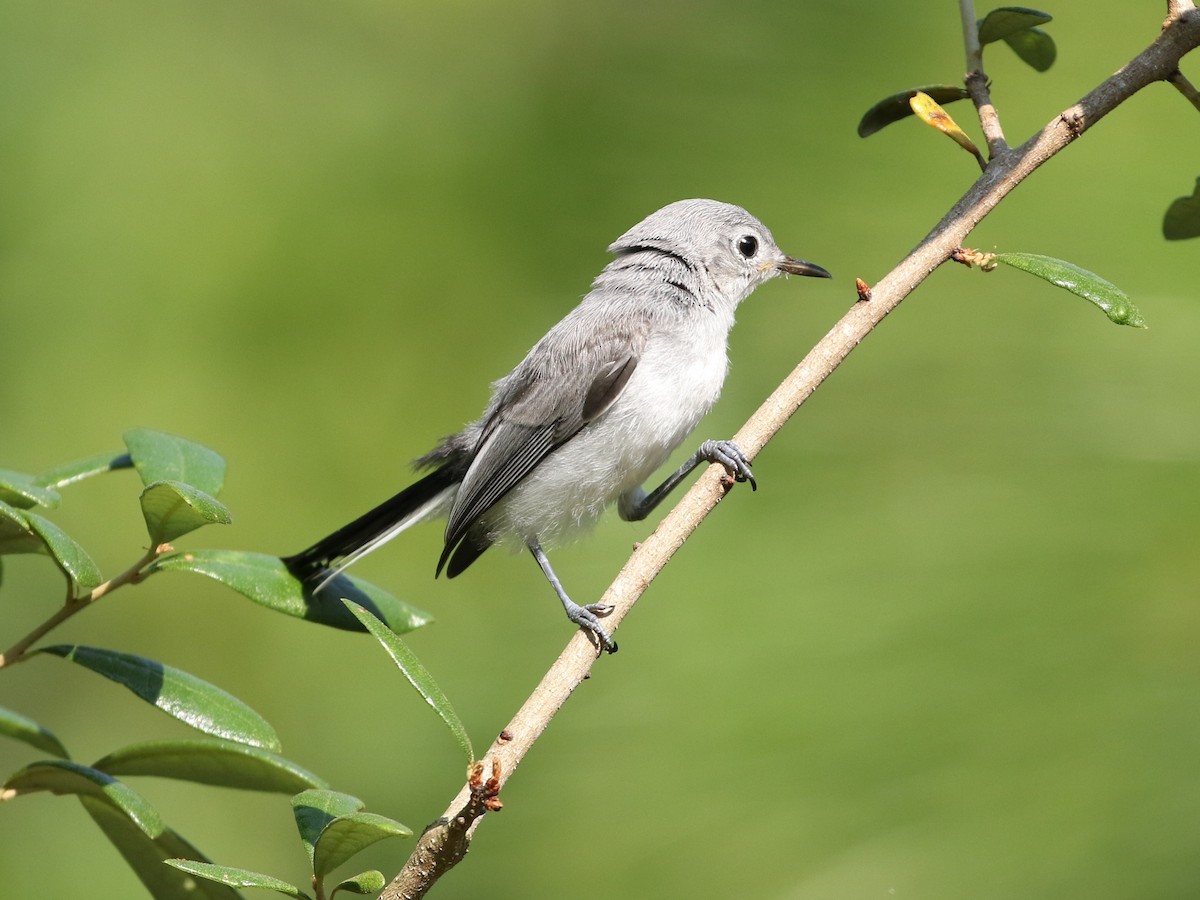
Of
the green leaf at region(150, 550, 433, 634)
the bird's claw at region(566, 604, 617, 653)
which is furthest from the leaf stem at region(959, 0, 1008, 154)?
the green leaf at region(150, 550, 433, 634)

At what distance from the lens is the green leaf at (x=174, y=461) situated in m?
1.23

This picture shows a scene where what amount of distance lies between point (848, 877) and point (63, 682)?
1.78 meters

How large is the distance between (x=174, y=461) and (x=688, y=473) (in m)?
1.04

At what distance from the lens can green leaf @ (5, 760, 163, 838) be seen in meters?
1.02

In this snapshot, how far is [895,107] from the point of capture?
1425 millimetres

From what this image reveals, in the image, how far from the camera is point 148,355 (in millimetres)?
2500

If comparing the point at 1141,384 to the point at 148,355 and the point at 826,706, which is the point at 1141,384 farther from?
the point at 148,355

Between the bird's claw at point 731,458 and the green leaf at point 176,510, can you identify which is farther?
the bird's claw at point 731,458

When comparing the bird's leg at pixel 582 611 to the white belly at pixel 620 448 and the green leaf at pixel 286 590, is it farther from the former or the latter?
the green leaf at pixel 286 590

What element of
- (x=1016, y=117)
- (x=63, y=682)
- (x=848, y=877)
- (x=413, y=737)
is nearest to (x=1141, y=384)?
(x=1016, y=117)

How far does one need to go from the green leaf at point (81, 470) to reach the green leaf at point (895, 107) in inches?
35.9

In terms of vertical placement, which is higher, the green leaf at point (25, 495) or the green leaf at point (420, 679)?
the green leaf at point (420, 679)

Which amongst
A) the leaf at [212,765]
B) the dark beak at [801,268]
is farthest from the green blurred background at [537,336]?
the leaf at [212,765]

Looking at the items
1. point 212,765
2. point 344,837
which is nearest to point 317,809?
point 344,837
